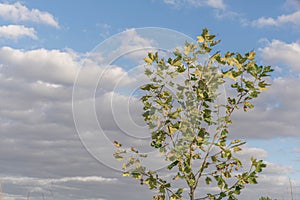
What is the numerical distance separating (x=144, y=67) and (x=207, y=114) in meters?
1.60

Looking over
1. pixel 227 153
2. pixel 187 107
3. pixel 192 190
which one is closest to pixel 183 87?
pixel 187 107

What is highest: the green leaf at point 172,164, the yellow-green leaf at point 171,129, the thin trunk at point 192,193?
the yellow-green leaf at point 171,129

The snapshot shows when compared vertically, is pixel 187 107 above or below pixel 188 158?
above

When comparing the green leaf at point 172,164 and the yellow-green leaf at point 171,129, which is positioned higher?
the yellow-green leaf at point 171,129

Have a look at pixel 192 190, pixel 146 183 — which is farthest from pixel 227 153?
pixel 146 183

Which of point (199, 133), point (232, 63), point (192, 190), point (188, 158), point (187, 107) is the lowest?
point (192, 190)

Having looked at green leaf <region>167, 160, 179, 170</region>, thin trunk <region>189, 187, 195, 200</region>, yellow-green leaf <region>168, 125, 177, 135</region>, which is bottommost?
thin trunk <region>189, 187, 195, 200</region>

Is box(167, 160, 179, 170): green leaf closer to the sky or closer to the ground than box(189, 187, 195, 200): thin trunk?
closer to the sky

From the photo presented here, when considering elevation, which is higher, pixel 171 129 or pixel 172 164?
pixel 171 129

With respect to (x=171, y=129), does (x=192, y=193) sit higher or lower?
lower

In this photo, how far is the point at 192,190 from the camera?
774 centimetres

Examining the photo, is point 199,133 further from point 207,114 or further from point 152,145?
point 152,145

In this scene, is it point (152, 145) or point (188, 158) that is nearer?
point (188, 158)

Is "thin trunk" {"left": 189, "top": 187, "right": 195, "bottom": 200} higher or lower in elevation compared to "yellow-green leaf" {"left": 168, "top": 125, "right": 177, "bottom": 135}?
lower
